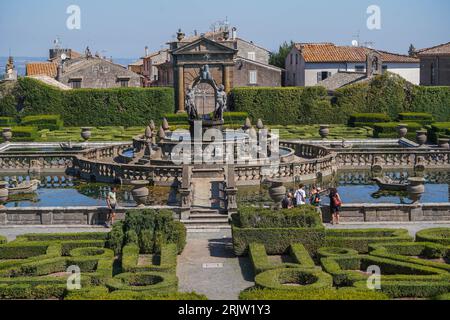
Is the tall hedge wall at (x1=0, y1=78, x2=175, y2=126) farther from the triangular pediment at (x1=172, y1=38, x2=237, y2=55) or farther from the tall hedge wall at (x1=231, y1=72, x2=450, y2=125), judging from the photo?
the tall hedge wall at (x1=231, y1=72, x2=450, y2=125)

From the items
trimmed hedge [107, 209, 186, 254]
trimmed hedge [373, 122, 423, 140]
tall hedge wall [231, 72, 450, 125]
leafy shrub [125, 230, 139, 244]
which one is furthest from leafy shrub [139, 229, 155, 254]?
tall hedge wall [231, 72, 450, 125]

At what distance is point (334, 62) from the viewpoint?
79.3 meters

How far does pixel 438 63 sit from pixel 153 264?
59709mm

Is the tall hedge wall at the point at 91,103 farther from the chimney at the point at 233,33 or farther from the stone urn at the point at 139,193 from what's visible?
the stone urn at the point at 139,193

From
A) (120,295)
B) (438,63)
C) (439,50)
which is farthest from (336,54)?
(120,295)

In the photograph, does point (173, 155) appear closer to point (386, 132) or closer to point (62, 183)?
point (62, 183)

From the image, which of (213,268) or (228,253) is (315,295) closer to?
(213,268)

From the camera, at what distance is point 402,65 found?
269ft

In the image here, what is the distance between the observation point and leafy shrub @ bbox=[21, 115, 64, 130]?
191 feet

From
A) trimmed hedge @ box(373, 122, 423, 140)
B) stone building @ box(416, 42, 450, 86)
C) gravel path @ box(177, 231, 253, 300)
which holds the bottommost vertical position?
gravel path @ box(177, 231, 253, 300)

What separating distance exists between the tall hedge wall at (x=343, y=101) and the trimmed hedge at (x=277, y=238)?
39.4m

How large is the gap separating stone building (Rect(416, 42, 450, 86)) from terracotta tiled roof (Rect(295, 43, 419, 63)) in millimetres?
4037

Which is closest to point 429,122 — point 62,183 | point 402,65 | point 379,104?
point 379,104
